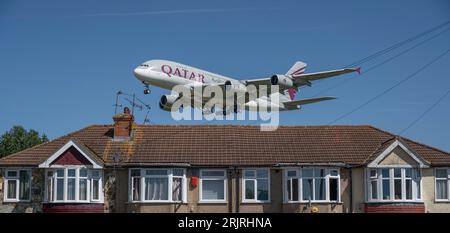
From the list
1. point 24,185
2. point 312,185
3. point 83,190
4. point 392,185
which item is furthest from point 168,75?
point 392,185

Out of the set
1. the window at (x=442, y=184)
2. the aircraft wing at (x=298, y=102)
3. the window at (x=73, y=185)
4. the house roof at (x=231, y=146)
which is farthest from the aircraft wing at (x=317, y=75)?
the window at (x=73, y=185)

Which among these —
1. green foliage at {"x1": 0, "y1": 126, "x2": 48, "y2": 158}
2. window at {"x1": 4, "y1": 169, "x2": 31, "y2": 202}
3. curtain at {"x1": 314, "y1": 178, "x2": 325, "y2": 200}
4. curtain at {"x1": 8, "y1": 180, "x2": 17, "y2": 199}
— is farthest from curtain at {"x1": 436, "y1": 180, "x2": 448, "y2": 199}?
green foliage at {"x1": 0, "y1": 126, "x2": 48, "y2": 158}

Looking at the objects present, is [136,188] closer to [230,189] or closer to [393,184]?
[230,189]

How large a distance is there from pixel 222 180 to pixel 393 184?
9.55 m

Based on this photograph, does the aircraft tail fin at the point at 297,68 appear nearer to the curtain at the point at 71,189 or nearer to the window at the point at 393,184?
the window at the point at 393,184

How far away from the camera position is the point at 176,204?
1738 inches

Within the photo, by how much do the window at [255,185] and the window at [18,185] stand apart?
12061mm

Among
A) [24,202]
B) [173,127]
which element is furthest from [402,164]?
[24,202]

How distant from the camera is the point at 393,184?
45.0 meters

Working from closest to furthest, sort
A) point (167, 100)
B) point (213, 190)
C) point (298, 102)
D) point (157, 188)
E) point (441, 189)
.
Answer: point (157, 188), point (213, 190), point (441, 189), point (167, 100), point (298, 102)

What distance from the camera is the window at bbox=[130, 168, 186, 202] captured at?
145ft
